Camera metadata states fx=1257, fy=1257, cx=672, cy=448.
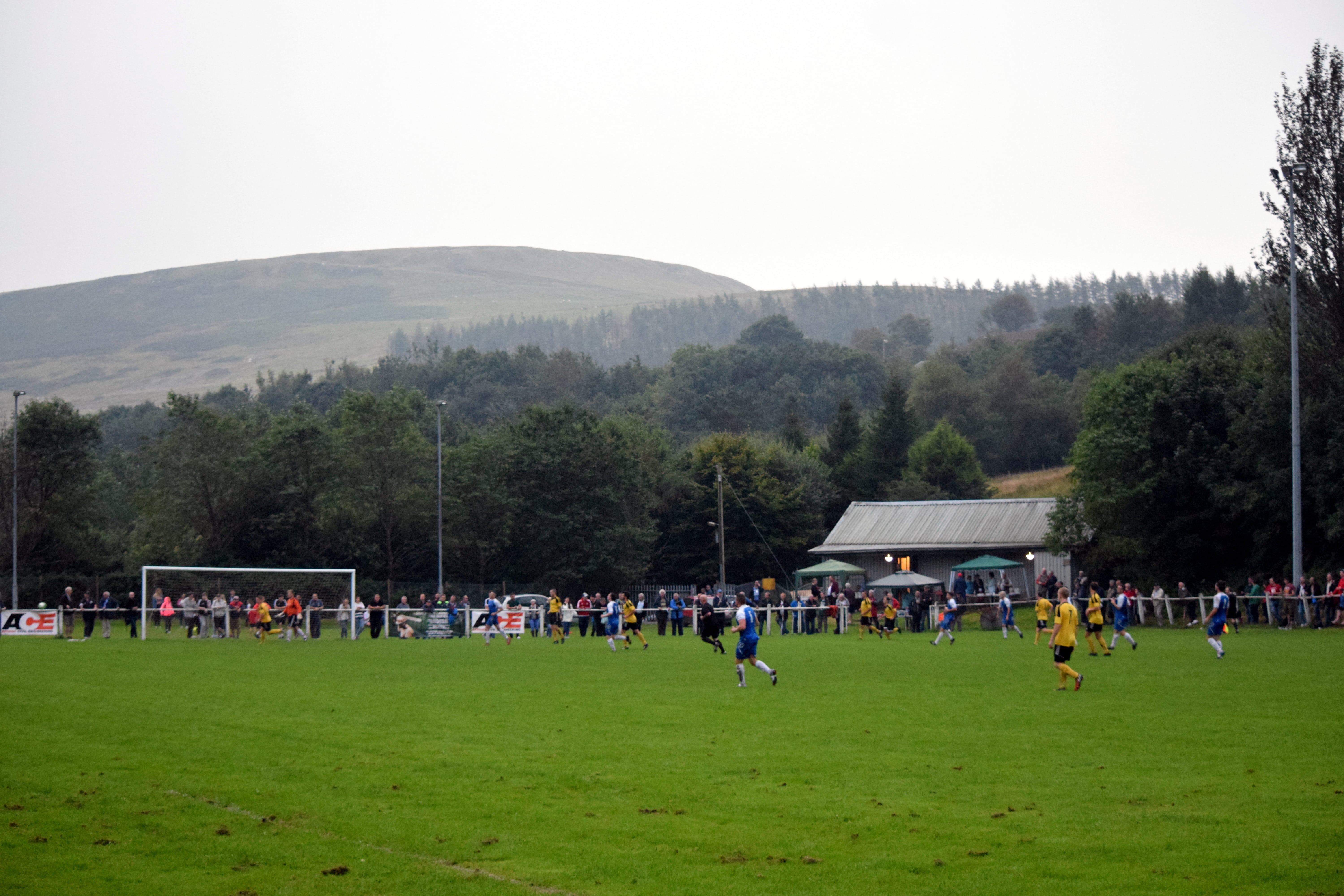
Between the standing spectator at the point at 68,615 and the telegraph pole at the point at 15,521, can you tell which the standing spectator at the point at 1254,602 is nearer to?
the telegraph pole at the point at 15,521

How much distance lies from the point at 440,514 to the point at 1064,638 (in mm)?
44446

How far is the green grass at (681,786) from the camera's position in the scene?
9008 mm

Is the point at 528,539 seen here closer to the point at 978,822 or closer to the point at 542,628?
the point at 542,628

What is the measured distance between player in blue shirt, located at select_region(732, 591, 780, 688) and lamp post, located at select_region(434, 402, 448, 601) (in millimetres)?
30386

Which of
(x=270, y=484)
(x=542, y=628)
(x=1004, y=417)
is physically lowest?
(x=542, y=628)

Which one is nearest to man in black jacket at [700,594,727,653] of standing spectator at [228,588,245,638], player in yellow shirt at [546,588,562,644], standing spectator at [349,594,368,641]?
player in yellow shirt at [546,588,562,644]

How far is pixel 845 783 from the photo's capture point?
477 inches

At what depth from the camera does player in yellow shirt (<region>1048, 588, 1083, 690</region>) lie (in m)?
20.5

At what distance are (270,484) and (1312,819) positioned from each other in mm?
60937

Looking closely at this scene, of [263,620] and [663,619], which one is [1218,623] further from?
[263,620]

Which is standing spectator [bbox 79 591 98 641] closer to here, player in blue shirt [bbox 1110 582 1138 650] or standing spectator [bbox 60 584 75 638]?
Answer: standing spectator [bbox 60 584 75 638]

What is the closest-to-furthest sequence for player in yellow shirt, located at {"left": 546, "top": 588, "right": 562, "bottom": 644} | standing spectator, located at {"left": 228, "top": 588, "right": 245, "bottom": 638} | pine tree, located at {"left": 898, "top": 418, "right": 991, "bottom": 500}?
player in yellow shirt, located at {"left": 546, "top": 588, "right": 562, "bottom": 644} < standing spectator, located at {"left": 228, "top": 588, "right": 245, "bottom": 638} < pine tree, located at {"left": 898, "top": 418, "right": 991, "bottom": 500}

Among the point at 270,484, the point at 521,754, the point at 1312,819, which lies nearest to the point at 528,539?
the point at 270,484

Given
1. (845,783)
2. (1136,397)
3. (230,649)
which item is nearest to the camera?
(845,783)
